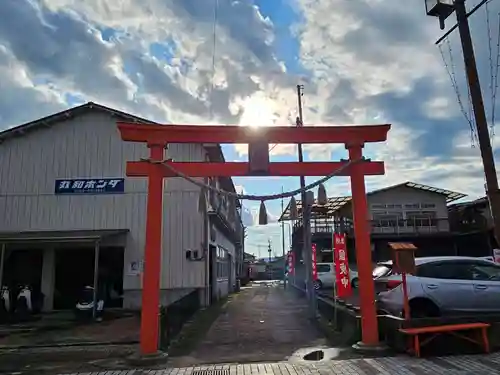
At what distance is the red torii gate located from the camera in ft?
25.2

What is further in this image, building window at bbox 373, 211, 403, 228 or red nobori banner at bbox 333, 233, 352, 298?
building window at bbox 373, 211, 403, 228

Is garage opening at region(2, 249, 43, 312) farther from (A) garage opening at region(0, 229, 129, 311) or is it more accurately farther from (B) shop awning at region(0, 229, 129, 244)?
(B) shop awning at region(0, 229, 129, 244)

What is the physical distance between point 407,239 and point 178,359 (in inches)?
929

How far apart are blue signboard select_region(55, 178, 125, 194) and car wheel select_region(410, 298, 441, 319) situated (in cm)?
1067

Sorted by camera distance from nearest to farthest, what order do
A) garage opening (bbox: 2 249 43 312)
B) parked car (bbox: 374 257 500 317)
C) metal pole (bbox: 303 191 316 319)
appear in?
parked car (bbox: 374 257 500 317) → metal pole (bbox: 303 191 316 319) → garage opening (bbox: 2 249 43 312)

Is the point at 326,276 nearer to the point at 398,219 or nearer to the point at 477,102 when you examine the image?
the point at 398,219

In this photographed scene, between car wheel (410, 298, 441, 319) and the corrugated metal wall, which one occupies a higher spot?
the corrugated metal wall

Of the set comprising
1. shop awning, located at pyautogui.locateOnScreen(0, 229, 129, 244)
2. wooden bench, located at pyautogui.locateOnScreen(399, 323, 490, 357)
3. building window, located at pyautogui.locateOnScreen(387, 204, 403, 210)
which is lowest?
wooden bench, located at pyautogui.locateOnScreen(399, 323, 490, 357)

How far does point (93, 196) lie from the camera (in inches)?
Result: 609

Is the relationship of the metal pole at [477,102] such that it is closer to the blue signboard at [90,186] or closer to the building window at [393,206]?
the blue signboard at [90,186]

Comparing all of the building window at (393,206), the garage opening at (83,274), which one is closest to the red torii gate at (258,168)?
the garage opening at (83,274)

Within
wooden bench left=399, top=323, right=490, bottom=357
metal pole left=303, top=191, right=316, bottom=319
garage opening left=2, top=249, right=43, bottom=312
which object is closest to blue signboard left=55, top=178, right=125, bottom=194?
garage opening left=2, top=249, right=43, bottom=312

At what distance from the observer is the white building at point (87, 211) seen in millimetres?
14836

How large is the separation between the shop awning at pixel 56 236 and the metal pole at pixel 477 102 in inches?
423
